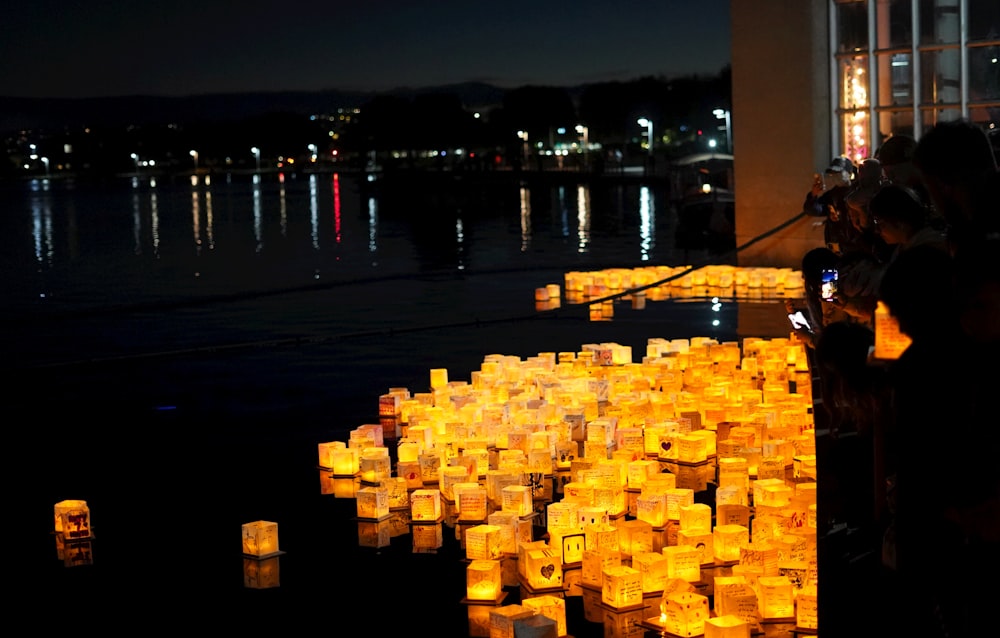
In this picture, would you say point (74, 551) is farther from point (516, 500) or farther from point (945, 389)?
point (945, 389)

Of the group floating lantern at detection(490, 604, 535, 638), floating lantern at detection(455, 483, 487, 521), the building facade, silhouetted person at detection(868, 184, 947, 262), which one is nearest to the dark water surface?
floating lantern at detection(455, 483, 487, 521)

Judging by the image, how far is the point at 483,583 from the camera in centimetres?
576

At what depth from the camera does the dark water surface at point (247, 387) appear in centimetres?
620

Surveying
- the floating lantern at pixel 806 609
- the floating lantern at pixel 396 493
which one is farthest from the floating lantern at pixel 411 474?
the floating lantern at pixel 806 609

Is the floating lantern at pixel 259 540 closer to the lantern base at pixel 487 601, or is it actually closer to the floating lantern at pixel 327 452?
the lantern base at pixel 487 601

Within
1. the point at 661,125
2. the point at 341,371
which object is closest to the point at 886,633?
the point at 341,371

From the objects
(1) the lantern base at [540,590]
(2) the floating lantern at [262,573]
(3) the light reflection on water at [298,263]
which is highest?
(3) the light reflection on water at [298,263]

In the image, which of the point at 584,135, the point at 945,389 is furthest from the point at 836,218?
the point at 584,135

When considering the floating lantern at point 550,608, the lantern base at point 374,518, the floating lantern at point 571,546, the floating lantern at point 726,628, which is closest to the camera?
the floating lantern at point 726,628

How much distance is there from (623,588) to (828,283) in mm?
2171

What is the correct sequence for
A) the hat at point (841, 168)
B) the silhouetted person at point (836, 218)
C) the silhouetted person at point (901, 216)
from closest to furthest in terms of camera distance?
the silhouetted person at point (901, 216) → the silhouetted person at point (836, 218) → the hat at point (841, 168)

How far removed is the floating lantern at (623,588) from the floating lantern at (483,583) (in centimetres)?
51

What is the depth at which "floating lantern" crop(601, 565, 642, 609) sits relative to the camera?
5.42 meters

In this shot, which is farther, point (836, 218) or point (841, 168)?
point (841, 168)
